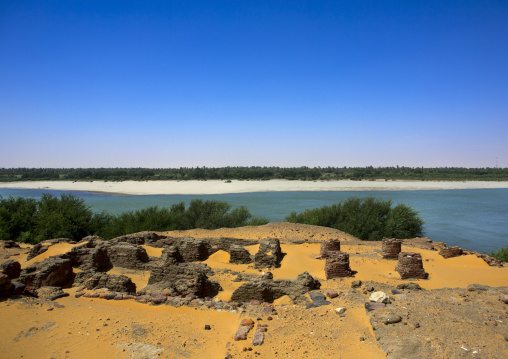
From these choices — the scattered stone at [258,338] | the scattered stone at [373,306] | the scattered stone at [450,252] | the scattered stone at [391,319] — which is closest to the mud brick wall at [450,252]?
the scattered stone at [450,252]

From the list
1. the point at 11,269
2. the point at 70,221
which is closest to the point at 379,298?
the point at 11,269

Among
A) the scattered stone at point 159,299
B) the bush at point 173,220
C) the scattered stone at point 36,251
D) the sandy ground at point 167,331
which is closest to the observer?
the sandy ground at point 167,331

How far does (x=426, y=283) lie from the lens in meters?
9.85

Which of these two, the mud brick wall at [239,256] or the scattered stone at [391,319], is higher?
the scattered stone at [391,319]

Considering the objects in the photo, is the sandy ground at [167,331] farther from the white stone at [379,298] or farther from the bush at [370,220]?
the bush at [370,220]

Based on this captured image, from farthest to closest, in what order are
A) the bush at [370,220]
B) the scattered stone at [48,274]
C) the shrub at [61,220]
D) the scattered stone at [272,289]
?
1. the bush at [370,220]
2. the shrub at [61,220]
3. the scattered stone at [48,274]
4. the scattered stone at [272,289]

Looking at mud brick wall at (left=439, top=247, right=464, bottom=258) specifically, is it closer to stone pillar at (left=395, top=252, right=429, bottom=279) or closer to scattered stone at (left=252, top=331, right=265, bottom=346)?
stone pillar at (left=395, top=252, right=429, bottom=279)

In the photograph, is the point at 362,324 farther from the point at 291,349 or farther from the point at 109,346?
the point at 109,346

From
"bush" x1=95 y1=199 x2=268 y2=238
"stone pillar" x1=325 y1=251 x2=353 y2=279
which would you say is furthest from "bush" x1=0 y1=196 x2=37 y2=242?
"stone pillar" x1=325 y1=251 x2=353 y2=279

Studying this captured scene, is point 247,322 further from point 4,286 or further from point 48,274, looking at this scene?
point 48,274

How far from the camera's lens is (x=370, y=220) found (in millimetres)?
20656

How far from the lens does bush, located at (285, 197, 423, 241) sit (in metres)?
20.5

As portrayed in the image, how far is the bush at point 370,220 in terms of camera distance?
20484mm

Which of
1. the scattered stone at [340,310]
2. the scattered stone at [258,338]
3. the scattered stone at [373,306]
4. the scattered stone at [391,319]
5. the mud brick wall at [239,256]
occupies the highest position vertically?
the scattered stone at [391,319]
